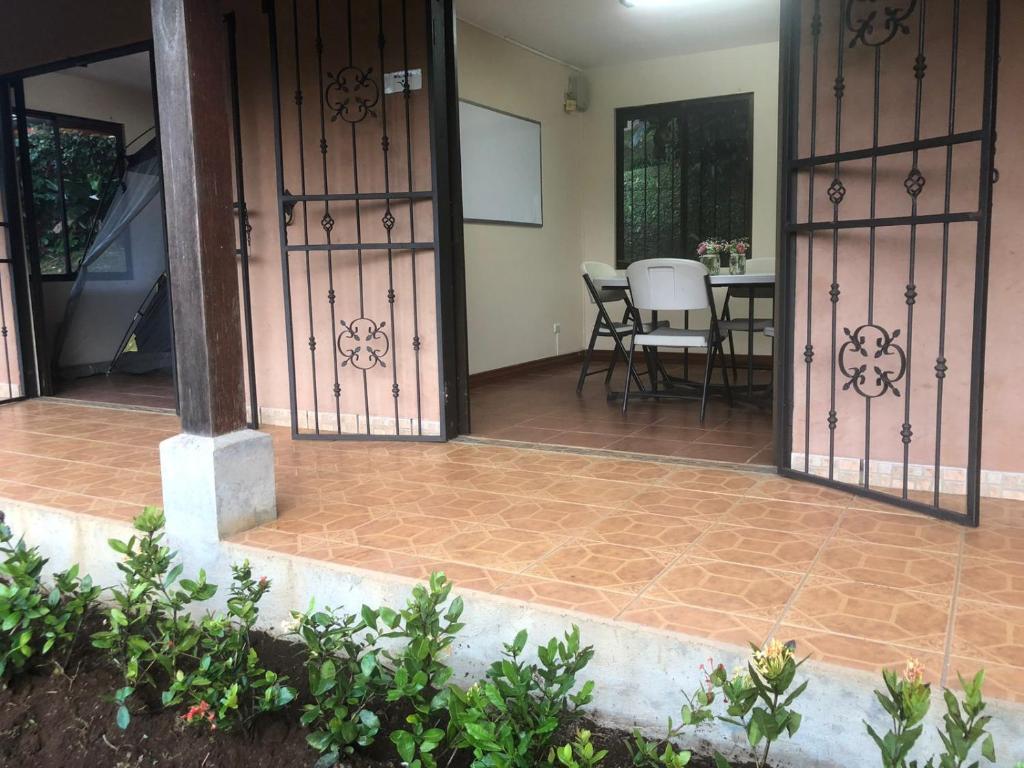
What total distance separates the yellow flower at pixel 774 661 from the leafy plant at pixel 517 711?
1.24ft

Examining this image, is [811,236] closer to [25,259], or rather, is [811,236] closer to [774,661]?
[774,661]

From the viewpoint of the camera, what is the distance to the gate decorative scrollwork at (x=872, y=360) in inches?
112

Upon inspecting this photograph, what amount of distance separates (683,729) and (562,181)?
5.97 meters

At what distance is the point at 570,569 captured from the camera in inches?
89.5

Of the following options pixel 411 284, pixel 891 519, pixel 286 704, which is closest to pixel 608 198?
pixel 411 284

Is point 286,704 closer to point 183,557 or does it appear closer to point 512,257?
point 183,557

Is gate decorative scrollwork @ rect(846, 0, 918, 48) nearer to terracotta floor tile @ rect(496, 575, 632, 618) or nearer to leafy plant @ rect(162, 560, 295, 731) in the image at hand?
terracotta floor tile @ rect(496, 575, 632, 618)

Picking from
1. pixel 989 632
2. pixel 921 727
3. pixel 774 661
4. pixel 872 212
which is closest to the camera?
pixel 921 727

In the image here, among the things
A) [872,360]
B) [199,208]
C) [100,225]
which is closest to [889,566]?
[872,360]

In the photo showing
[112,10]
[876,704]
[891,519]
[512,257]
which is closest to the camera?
[876,704]

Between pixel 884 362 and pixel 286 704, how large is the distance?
7.38 feet

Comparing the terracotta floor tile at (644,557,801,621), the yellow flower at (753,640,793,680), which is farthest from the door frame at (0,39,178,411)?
the yellow flower at (753,640,793,680)

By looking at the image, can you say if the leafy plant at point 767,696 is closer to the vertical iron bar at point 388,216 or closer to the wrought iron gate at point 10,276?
the vertical iron bar at point 388,216

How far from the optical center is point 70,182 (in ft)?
22.8
